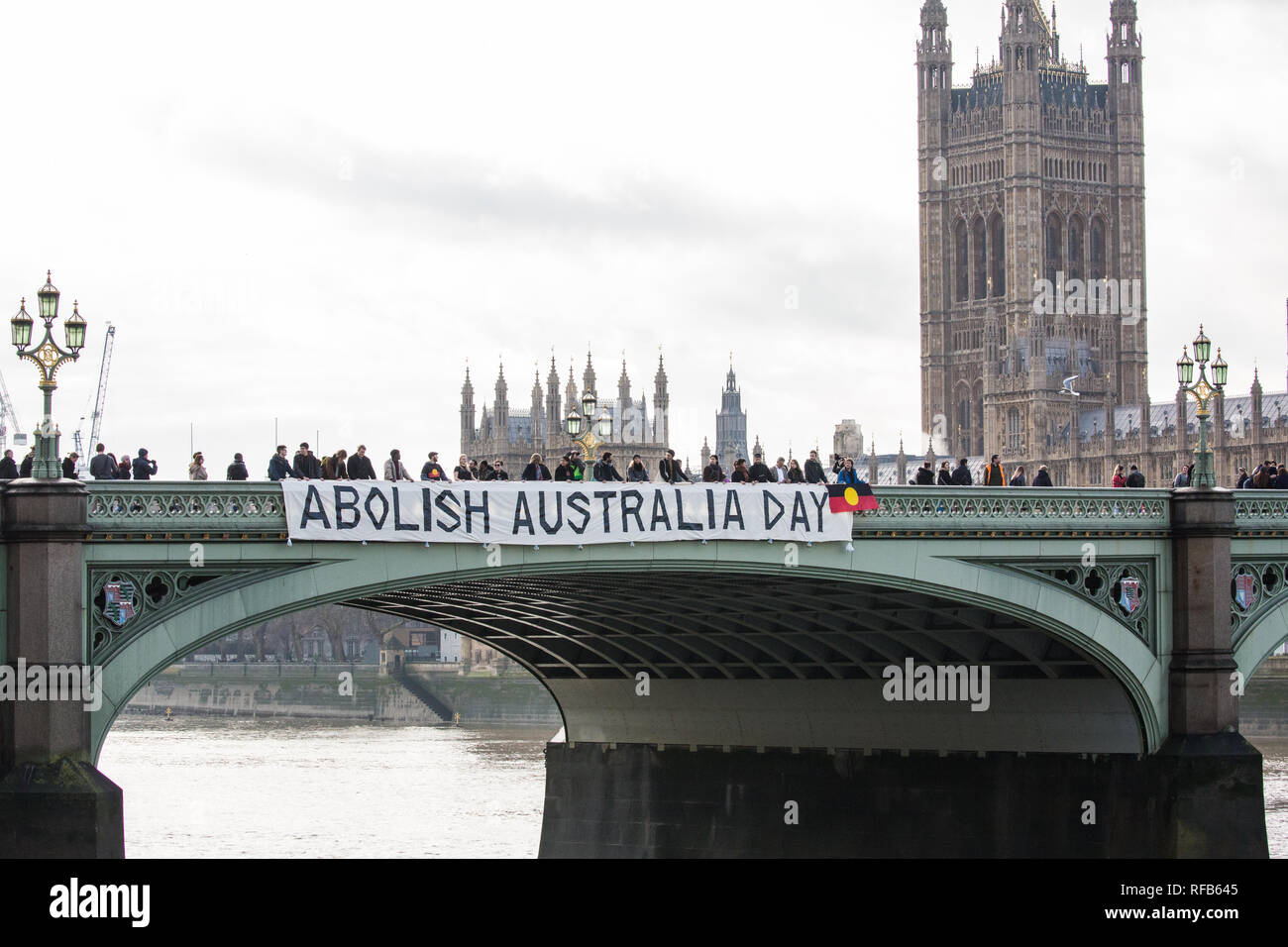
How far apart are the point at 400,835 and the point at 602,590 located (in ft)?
83.3

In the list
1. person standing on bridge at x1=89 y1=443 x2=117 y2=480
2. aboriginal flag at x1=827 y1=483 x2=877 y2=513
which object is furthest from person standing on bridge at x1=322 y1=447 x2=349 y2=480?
aboriginal flag at x1=827 y1=483 x2=877 y2=513

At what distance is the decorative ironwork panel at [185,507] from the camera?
3019 centimetres

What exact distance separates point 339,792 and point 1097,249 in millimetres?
112160

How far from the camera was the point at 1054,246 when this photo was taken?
6850 inches

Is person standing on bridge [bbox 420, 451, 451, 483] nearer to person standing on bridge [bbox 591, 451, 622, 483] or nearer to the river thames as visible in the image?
person standing on bridge [bbox 591, 451, 622, 483]

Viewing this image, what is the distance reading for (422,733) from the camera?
114 metres

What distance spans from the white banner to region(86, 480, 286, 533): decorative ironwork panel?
362mm

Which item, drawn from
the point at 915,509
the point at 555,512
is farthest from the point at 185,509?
the point at 915,509

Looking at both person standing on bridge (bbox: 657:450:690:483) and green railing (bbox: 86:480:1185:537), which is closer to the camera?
green railing (bbox: 86:480:1185:537)

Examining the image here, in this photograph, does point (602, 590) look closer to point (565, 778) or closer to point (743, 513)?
point (743, 513)

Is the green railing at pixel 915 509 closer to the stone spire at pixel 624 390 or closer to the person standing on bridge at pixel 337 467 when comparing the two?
the person standing on bridge at pixel 337 467

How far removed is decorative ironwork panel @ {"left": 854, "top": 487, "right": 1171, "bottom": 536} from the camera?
122 ft

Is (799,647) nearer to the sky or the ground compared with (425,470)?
nearer to the ground

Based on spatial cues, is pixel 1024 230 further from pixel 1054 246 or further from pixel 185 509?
pixel 185 509
